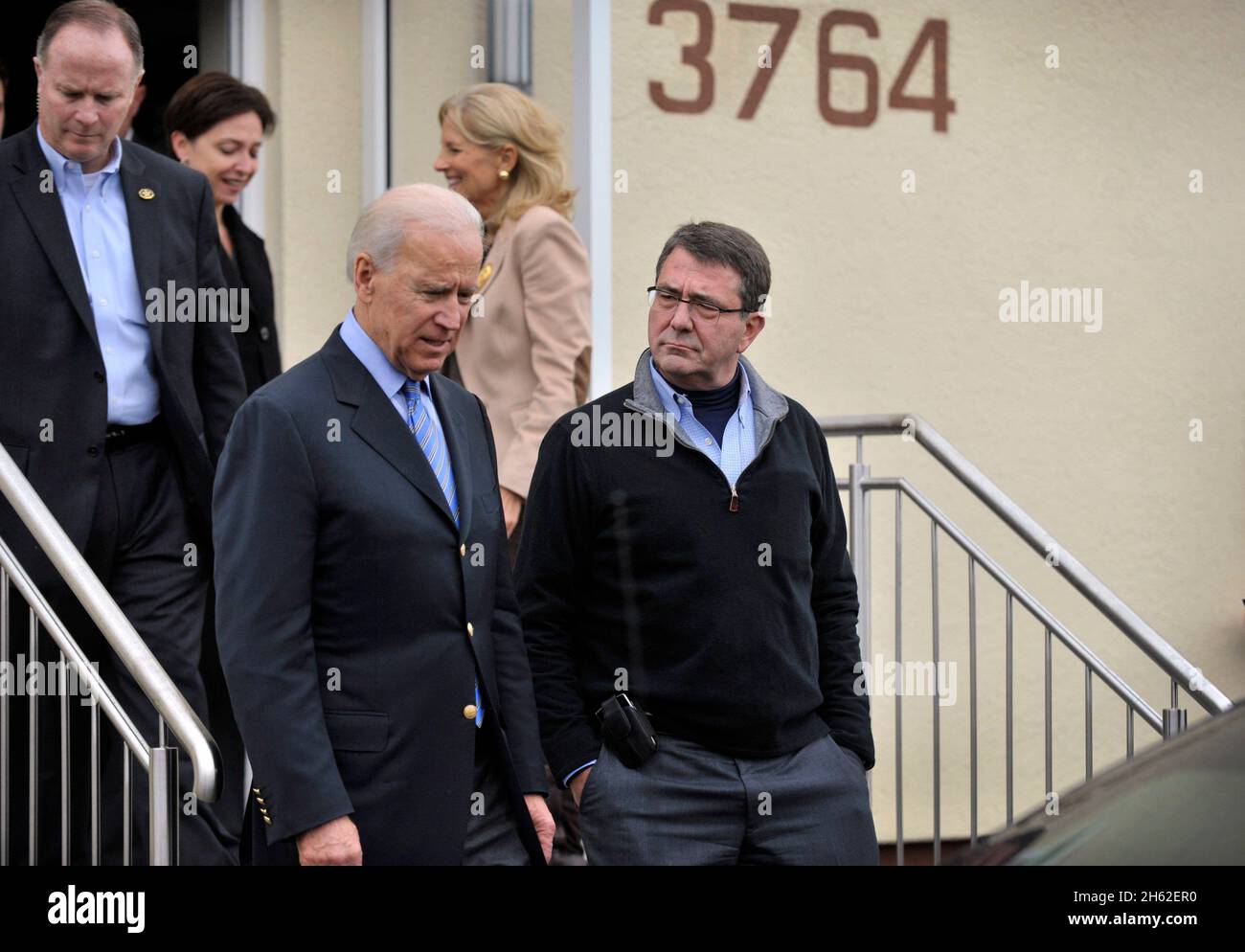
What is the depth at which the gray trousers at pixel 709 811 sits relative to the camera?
349 centimetres

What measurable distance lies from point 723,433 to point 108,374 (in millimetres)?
1450

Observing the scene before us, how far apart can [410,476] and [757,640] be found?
31.7 inches

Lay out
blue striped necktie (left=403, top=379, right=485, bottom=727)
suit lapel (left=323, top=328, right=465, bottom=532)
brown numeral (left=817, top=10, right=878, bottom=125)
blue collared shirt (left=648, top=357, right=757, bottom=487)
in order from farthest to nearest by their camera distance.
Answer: brown numeral (left=817, top=10, right=878, bottom=125) < blue collared shirt (left=648, top=357, right=757, bottom=487) < blue striped necktie (left=403, top=379, right=485, bottom=727) < suit lapel (left=323, top=328, right=465, bottom=532)

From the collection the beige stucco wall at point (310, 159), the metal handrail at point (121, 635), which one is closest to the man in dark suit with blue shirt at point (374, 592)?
the metal handrail at point (121, 635)

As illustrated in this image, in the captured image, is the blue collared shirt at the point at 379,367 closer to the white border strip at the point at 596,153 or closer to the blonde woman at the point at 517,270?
the blonde woman at the point at 517,270

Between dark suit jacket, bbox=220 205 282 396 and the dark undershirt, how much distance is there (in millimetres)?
1819

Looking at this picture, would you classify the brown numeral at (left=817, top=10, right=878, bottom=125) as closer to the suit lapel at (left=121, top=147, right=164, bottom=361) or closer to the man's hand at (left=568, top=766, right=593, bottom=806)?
the suit lapel at (left=121, top=147, right=164, bottom=361)

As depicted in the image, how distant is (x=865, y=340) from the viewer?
7.32 meters

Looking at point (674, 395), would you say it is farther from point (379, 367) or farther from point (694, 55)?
point (694, 55)

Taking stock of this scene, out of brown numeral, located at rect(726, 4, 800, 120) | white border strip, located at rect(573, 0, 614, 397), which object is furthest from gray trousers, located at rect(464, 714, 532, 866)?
brown numeral, located at rect(726, 4, 800, 120)

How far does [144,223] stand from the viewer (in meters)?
4.29

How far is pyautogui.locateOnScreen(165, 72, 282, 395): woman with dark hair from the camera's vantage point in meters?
5.21

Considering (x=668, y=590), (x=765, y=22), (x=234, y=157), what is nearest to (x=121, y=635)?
(x=668, y=590)
